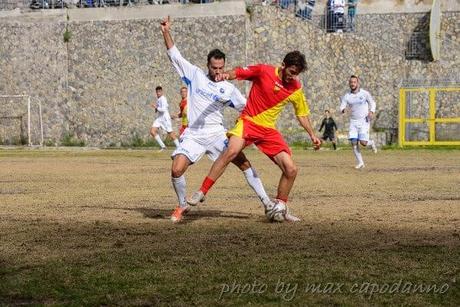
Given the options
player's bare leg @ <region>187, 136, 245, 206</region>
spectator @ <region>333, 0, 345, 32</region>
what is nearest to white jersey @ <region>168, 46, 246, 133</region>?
player's bare leg @ <region>187, 136, 245, 206</region>

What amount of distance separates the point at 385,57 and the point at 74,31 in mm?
12547

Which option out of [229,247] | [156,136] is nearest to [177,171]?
[229,247]

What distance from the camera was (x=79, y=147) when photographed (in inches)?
1683

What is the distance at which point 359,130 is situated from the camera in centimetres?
2933

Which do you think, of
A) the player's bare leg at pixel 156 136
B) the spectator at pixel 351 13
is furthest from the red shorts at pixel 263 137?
the spectator at pixel 351 13

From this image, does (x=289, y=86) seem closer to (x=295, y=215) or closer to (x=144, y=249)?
(x=295, y=215)

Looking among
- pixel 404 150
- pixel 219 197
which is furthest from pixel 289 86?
pixel 404 150

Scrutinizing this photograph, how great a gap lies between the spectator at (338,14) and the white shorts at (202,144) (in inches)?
1172

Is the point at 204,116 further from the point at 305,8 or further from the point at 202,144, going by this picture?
the point at 305,8

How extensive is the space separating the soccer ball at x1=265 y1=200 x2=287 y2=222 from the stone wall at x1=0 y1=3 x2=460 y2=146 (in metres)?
28.4

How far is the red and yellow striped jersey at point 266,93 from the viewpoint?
13656 mm

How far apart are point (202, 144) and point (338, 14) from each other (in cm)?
3039

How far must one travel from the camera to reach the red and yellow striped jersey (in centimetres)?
1366

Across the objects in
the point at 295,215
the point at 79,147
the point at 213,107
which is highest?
the point at 213,107
